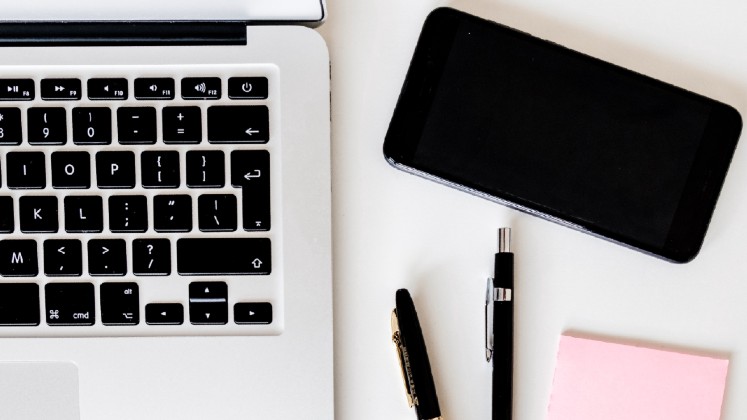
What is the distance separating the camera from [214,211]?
44 cm

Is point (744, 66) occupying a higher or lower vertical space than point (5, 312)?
higher

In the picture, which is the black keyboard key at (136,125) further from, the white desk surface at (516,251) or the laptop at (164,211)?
the white desk surface at (516,251)

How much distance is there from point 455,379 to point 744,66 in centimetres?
29

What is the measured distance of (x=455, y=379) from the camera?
48 centimetres

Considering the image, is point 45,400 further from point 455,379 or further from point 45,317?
point 455,379

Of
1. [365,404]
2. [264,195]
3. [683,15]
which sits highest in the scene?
[683,15]

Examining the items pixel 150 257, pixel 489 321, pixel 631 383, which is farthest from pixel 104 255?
pixel 631 383

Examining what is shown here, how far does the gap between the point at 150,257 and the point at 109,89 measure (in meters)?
0.11

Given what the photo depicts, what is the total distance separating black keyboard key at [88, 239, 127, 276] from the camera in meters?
0.44

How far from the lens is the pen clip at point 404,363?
46cm

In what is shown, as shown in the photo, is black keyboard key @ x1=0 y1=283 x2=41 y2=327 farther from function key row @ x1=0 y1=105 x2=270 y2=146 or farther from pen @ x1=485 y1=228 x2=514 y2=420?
pen @ x1=485 y1=228 x2=514 y2=420

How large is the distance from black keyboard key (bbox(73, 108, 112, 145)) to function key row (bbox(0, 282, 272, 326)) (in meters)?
0.09

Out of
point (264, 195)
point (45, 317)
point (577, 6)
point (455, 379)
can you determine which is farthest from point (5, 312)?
point (577, 6)

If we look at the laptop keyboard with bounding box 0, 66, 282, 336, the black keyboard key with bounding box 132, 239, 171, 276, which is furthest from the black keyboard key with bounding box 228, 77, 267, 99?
the black keyboard key with bounding box 132, 239, 171, 276
